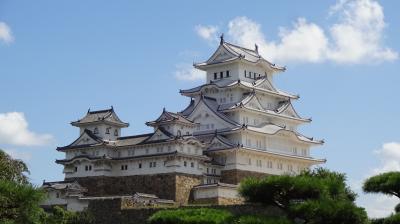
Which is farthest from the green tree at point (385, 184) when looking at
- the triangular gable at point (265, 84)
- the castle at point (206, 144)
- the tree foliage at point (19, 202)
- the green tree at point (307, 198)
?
the triangular gable at point (265, 84)

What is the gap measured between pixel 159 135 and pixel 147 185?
4.39 m

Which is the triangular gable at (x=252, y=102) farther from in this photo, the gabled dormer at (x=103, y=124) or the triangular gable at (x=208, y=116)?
the gabled dormer at (x=103, y=124)

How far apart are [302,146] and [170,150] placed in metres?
16.9

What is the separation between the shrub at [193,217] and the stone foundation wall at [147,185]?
58.7ft

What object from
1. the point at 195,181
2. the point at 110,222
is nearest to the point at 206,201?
the point at 195,181

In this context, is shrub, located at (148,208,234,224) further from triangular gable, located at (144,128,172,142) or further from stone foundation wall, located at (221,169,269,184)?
stone foundation wall, located at (221,169,269,184)

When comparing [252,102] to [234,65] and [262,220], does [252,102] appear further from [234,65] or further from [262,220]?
[262,220]

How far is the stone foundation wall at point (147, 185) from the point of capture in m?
56.0

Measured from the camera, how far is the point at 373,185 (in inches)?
1501

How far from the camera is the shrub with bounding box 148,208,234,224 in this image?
34.9m

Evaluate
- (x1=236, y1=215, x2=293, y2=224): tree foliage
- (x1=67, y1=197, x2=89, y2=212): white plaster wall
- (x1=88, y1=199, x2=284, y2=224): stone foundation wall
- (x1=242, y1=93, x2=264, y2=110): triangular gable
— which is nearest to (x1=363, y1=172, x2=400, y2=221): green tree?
(x1=88, y1=199, x2=284, y2=224): stone foundation wall

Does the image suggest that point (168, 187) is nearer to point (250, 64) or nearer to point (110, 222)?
point (110, 222)

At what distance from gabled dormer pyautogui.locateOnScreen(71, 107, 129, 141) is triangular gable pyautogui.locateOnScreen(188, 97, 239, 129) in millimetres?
6913

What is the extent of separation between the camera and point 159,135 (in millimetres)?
58062
